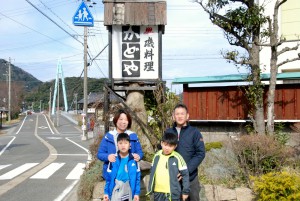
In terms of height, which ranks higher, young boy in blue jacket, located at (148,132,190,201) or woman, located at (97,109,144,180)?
woman, located at (97,109,144,180)

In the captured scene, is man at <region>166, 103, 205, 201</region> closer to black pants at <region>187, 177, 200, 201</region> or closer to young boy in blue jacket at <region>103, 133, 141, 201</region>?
black pants at <region>187, 177, 200, 201</region>

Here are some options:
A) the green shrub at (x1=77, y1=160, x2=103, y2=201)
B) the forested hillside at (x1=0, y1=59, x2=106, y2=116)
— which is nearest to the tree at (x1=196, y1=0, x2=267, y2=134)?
the green shrub at (x1=77, y1=160, x2=103, y2=201)

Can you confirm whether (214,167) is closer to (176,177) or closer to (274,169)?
(274,169)

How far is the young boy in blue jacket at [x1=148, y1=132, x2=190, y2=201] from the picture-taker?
4133mm

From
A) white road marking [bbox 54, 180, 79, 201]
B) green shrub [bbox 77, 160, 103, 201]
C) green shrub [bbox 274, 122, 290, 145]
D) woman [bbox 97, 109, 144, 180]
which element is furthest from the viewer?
white road marking [bbox 54, 180, 79, 201]

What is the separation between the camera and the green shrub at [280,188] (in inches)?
207

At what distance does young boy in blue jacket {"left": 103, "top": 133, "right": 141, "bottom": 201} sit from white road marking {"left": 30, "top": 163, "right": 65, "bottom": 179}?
27.9 ft

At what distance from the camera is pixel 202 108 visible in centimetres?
1102

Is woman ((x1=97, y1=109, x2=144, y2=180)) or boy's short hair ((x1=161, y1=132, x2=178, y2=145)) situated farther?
woman ((x1=97, y1=109, x2=144, y2=180))

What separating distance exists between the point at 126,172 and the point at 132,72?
12.4 feet

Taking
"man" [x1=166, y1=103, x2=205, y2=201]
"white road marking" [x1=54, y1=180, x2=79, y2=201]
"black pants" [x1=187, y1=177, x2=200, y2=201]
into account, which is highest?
"man" [x1=166, y1=103, x2=205, y2=201]

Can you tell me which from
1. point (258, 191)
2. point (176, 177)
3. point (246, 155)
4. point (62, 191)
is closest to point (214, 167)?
point (246, 155)

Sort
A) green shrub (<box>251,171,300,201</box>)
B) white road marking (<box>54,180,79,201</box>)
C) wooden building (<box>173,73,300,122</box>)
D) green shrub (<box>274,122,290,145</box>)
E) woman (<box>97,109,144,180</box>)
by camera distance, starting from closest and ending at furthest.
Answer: woman (<box>97,109,144,180</box>) < green shrub (<box>251,171,300,201</box>) < green shrub (<box>274,122,290,145</box>) < white road marking (<box>54,180,79,201</box>) < wooden building (<box>173,73,300,122</box>)

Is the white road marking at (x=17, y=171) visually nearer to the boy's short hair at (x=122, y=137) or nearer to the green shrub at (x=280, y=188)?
the boy's short hair at (x=122, y=137)
